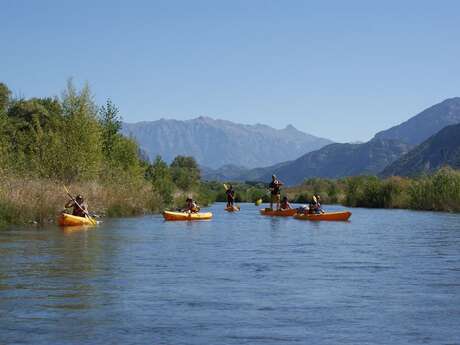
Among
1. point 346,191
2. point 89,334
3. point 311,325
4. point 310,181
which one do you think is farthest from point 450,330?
point 310,181

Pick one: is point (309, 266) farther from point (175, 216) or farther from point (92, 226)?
point (175, 216)

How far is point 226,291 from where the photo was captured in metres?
13.2

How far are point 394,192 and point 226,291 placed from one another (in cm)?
4711

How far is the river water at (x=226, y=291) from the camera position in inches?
390

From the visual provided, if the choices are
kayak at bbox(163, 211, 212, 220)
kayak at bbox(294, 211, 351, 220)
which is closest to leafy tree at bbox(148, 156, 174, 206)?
kayak at bbox(163, 211, 212, 220)

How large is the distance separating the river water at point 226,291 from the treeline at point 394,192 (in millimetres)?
25738

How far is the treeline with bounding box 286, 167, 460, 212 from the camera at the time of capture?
48906 mm

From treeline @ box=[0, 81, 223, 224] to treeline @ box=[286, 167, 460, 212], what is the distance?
50.4ft

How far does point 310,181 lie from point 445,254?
210 feet

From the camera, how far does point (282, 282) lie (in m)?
14.3

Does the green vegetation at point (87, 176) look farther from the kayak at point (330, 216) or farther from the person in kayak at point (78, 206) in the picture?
the kayak at point (330, 216)

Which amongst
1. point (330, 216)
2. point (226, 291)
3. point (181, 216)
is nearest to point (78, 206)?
point (181, 216)

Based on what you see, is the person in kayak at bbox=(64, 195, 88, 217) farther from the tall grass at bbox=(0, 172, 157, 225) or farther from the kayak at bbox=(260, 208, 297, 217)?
the kayak at bbox=(260, 208, 297, 217)

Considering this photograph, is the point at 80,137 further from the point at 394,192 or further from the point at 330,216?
the point at 394,192
